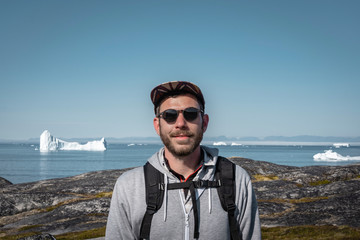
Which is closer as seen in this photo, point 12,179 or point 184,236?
point 184,236

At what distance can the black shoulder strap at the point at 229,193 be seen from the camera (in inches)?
226

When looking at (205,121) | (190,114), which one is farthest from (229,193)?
(190,114)

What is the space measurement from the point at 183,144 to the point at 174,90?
3.21ft

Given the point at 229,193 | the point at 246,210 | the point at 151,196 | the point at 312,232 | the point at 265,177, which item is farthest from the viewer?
the point at 265,177

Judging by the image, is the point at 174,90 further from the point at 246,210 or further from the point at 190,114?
the point at 246,210

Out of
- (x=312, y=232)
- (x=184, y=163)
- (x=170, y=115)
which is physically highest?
(x=170, y=115)

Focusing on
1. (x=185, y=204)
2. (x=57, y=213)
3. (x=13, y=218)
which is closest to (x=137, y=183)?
(x=185, y=204)

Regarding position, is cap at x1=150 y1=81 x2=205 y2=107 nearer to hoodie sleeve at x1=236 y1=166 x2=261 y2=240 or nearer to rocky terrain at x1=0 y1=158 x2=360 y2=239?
hoodie sleeve at x1=236 y1=166 x2=261 y2=240

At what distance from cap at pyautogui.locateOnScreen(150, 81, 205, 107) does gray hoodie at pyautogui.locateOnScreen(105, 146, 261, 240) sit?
1.25 metres

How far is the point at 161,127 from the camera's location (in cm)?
614

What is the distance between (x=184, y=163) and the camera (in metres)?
6.06

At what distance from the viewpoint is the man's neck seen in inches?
238

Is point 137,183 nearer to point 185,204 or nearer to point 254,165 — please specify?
point 185,204

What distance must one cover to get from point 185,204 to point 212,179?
2.15 ft
